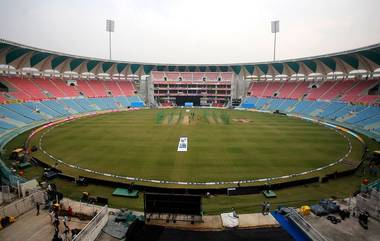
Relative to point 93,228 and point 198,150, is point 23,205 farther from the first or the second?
point 198,150

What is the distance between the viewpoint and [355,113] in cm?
5362

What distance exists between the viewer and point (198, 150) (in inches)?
1224

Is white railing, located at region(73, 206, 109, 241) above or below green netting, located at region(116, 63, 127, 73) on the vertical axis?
below

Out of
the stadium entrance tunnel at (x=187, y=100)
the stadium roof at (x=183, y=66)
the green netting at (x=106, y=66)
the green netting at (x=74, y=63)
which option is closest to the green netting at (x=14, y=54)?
the stadium roof at (x=183, y=66)

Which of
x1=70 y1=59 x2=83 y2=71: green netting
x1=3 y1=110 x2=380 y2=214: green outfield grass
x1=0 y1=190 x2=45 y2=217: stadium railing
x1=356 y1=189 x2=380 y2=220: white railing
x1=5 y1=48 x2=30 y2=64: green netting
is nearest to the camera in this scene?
x1=0 y1=190 x2=45 y2=217: stadium railing

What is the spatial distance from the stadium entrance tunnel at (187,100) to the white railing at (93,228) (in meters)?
83.9

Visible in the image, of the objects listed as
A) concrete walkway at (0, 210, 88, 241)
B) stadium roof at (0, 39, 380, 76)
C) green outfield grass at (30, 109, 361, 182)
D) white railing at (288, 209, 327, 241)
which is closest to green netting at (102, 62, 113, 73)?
stadium roof at (0, 39, 380, 76)

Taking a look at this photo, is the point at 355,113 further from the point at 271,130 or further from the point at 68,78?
the point at 68,78

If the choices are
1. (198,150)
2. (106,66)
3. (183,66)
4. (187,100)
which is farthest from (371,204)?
(183,66)

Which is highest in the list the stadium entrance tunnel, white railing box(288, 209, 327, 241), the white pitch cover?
the stadium entrance tunnel

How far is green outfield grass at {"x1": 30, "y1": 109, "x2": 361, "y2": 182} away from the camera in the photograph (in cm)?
2416

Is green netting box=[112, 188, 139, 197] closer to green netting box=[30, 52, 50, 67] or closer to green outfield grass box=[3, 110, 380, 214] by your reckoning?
green outfield grass box=[3, 110, 380, 214]

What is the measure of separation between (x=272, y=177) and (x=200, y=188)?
24.9 feet

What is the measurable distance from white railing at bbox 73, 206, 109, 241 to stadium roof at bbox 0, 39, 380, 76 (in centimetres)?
4930
